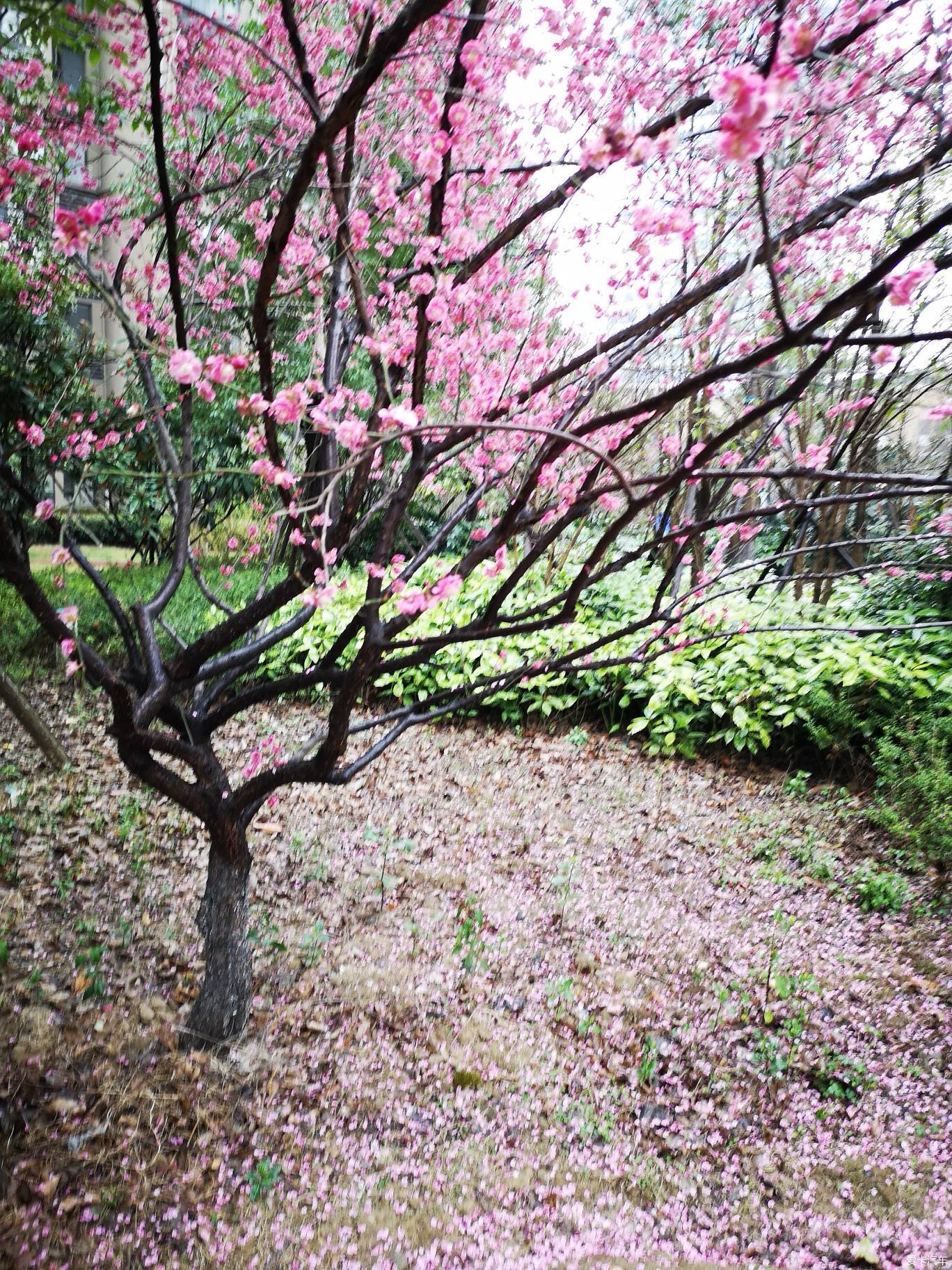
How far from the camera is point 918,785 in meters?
3.71

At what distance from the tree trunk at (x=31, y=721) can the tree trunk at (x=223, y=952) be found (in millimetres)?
2153

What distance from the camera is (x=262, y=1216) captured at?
1922mm

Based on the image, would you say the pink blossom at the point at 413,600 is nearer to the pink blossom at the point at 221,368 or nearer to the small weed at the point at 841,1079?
the pink blossom at the point at 221,368

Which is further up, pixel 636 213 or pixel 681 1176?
pixel 636 213

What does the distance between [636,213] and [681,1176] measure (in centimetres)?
272

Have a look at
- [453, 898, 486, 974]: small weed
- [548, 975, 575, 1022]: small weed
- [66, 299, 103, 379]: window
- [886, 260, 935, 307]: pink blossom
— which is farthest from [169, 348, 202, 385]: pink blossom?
[66, 299, 103, 379]: window

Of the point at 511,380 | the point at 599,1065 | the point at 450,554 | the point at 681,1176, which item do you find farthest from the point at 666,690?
the point at 450,554

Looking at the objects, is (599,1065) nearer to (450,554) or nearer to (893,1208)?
(893,1208)

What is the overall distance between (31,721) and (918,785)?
487cm

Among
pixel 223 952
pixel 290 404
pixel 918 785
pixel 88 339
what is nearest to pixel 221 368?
pixel 290 404

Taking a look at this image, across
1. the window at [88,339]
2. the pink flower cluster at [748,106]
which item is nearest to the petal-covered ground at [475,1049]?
the pink flower cluster at [748,106]

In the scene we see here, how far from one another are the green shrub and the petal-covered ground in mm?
202

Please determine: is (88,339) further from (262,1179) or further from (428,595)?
(262,1179)

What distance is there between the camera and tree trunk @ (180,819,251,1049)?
7.93 feet
